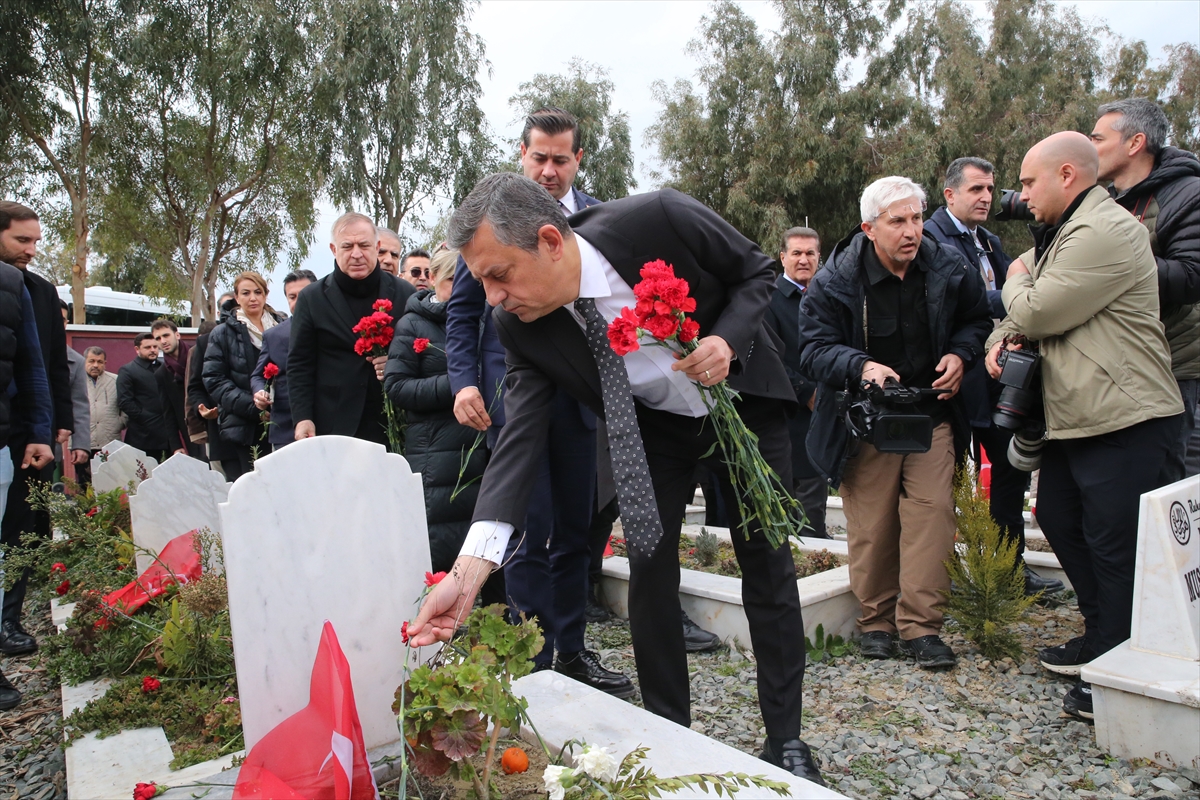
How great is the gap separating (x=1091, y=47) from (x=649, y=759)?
2968cm

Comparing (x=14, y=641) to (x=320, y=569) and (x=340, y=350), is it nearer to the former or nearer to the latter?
(x=340, y=350)

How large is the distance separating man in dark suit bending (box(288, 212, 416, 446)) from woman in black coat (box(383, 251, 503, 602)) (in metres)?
0.29

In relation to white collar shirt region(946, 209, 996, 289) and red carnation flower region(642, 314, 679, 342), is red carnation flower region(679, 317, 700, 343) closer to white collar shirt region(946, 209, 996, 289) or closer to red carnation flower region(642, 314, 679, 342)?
red carnation flower region(642, 314, 679, 342)

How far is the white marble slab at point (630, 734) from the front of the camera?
183 cm

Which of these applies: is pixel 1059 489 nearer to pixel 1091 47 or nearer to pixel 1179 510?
pixel 1179 510

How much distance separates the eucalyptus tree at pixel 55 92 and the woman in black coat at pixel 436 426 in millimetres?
18889

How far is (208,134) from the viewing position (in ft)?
71.3

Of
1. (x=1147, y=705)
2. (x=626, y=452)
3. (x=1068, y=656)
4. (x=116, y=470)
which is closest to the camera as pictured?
(x=626, y=452)

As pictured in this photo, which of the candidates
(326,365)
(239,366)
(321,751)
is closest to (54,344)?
(326,365)

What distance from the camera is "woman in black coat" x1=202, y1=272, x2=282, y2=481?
595 cm

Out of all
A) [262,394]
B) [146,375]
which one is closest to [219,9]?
[146,375]

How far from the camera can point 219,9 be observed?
816 inches

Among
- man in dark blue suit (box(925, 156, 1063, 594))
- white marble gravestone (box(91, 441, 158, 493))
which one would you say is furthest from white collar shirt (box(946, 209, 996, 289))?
white marble gravestone (box(91, 441, 158, 493))

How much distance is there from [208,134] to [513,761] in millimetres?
23203
